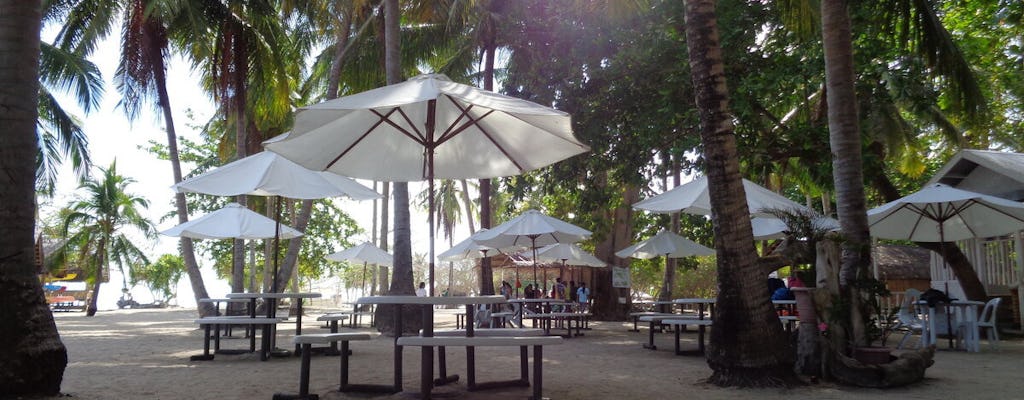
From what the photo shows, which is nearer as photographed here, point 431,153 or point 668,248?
point 431,153

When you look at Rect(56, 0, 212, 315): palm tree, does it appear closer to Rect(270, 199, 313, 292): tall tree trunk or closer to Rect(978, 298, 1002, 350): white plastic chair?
Rect(270, 199, 313, 292): tall tree trunk

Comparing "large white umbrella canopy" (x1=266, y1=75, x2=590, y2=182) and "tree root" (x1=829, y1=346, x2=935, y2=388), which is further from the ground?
"large white umbrella canopy" (x1=266, y1=75, x2=590, y2=182)

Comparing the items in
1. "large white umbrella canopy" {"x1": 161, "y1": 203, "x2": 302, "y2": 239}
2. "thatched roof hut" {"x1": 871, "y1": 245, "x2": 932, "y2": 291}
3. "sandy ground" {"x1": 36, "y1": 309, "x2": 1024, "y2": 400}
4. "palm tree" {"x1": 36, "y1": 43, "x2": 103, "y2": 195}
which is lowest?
"sandy ground" {"x1": 36, "y1": 309, "x2": 1024, "y2": 400}

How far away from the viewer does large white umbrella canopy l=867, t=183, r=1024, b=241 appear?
30.5 feet

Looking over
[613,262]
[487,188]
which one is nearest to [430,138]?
[487,188]

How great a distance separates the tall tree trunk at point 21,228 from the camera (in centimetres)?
490

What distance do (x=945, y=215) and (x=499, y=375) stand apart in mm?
7878

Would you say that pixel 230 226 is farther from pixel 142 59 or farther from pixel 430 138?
pixel 142 59

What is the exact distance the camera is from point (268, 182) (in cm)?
791

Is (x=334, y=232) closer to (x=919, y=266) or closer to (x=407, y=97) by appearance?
(x=919, y=266)

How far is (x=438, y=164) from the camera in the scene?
6664 millimetres

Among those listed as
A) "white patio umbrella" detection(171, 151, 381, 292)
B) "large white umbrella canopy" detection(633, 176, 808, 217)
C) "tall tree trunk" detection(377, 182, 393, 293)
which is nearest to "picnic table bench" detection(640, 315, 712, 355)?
"large white umbrella canopy" detection(633, 176, 808, 217)

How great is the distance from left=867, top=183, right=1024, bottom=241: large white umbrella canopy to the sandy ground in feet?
6.03

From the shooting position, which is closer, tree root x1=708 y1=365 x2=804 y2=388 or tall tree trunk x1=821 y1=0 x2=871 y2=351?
tree root x1=708 y1=365 x2=804 y2=388
